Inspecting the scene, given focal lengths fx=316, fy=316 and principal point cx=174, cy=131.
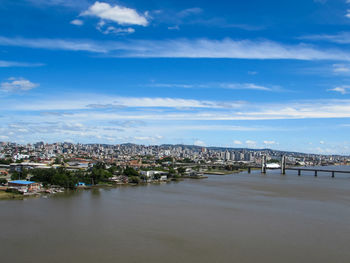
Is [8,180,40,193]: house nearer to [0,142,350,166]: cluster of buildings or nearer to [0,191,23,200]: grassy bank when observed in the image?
[0,191,23,200]: grassy bank

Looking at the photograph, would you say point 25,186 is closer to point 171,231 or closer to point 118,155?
point 171,231

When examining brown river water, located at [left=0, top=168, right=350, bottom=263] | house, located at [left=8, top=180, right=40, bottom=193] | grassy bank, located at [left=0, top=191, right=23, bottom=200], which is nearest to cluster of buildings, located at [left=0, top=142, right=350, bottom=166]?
house, located at [left=8, top=180, right=40, bottom=193]

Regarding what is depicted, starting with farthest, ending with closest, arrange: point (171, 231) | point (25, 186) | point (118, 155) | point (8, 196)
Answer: point (118, 155)
point (25, 186)
point (8, 196)
point (171, 231)

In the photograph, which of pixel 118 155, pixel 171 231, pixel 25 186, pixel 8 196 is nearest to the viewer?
pixel 171 231

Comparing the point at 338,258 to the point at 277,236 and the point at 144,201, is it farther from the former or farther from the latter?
the point at 144,201

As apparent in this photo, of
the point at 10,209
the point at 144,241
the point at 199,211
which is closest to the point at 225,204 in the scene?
the point at 199,211

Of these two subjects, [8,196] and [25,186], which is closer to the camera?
[8,196]

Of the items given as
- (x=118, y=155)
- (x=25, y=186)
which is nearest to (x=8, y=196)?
(x=25, y=186)

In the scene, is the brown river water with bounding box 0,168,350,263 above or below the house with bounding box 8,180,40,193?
below

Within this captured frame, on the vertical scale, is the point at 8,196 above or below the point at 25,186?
below
